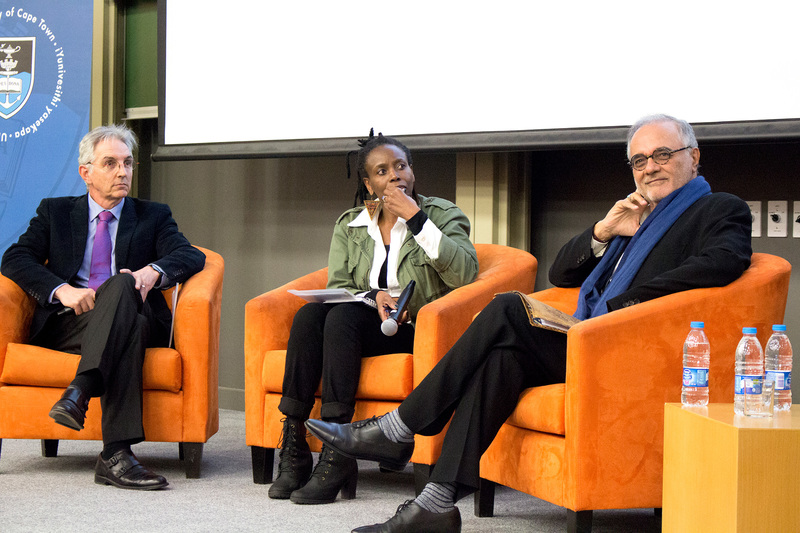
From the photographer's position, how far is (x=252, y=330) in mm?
2744

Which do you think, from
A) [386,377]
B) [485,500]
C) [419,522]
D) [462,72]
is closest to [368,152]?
[462,72]

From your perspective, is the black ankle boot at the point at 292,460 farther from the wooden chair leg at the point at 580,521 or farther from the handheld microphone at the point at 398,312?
the wooden chair leg at the point at 580,521

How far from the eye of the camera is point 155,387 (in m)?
2.73

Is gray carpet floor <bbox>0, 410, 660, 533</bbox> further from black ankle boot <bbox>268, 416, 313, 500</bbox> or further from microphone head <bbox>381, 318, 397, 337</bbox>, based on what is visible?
microphone head <bbox>381, 318, 397, 337</bbox>

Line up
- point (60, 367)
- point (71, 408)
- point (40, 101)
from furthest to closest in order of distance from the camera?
point (40, 101) < point (60, 367) < point (71, 408)

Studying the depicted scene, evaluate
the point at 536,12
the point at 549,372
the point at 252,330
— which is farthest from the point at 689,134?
the point at 252,330

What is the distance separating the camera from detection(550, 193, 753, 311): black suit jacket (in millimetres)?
2064

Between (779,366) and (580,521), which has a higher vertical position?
(779,366)

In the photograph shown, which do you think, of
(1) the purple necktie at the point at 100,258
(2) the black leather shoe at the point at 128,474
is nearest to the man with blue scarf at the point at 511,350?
(2) the black leather shoe at the point at 128,474

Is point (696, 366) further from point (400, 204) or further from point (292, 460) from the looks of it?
point (292, 460)

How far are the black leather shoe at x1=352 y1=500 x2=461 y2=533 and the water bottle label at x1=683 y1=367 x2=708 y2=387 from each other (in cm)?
62

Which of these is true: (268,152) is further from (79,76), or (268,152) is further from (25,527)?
(25,527)

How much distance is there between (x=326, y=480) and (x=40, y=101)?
109 inches

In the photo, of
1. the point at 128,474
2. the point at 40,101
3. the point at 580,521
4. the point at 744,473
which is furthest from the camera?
the point at 40,101
